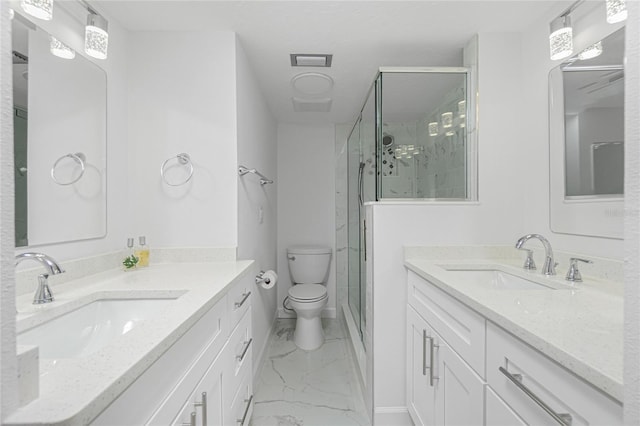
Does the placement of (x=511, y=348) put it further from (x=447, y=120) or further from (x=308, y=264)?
(x=308, y=264)

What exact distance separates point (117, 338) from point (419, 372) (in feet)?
4.39

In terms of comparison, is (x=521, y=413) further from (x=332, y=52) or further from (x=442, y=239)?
(x=332, y=52)

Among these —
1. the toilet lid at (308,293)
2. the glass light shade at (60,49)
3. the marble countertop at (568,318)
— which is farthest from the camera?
the toilet lid at (308,293)

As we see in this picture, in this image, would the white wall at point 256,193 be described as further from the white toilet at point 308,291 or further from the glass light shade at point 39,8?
the glass light shade at point 39,8

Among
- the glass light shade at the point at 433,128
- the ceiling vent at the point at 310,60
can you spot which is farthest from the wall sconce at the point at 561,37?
the ceiling vent at the point at 310,60

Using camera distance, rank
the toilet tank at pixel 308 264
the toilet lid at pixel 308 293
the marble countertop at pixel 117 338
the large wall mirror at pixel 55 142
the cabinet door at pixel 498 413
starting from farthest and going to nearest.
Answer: the toilet tank at pixel 308 264, the toilet lid at pixel 308 293, the large wall mirror at pixel 55 142, the cabinet door at pixel 498 413, the marble countertop at pixel 117 338

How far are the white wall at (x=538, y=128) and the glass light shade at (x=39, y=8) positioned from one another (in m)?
2.15

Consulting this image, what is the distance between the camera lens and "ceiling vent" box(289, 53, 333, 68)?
193 centimetres

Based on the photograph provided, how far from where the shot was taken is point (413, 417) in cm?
151

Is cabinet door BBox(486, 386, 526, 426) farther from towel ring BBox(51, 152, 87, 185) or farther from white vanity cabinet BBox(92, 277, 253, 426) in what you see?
towel ring BBox(51, 152, 87, 185)

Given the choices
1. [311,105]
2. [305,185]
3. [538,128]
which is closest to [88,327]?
[538,128]

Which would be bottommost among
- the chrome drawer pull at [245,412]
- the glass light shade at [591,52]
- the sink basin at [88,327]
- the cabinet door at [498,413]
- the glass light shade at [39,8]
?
the chrome drawer pull at [245,412]

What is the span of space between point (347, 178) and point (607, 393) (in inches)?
112

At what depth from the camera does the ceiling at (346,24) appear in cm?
147
